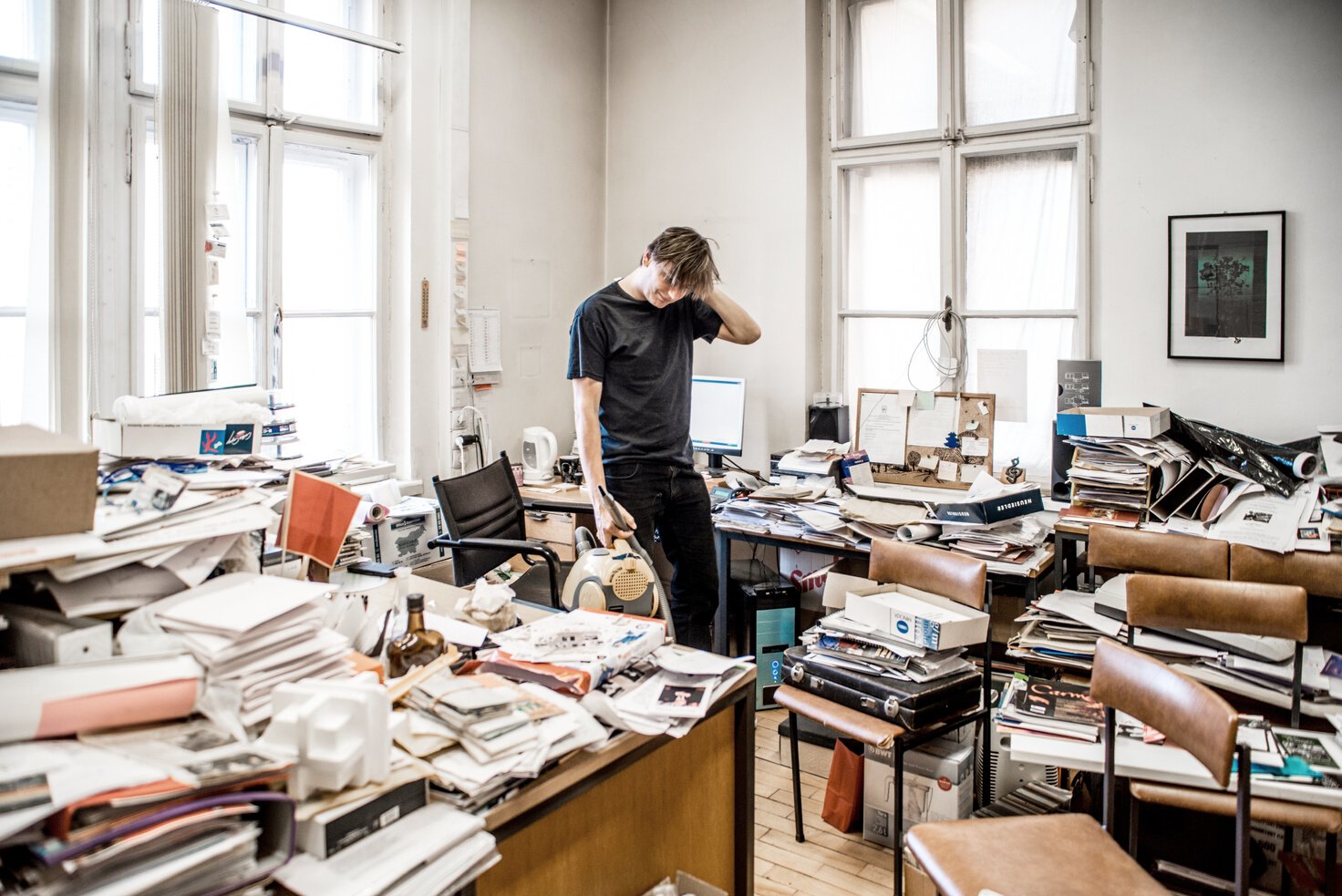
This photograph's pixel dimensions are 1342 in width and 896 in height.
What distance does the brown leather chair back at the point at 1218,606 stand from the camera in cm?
231

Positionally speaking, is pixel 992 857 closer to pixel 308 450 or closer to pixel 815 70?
pixel 308 450

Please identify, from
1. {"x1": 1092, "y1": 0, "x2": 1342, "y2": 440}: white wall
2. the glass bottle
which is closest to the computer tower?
{"x1": 1092, "y1": 0, "x2": 1342, "y2": 440}: white wall

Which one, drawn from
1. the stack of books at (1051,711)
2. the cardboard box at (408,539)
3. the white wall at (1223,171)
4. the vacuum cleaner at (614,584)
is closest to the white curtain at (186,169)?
the cardboard box at (408,539)

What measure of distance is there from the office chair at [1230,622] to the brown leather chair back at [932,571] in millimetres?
429

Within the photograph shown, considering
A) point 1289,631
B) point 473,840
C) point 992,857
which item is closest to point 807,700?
point 992,857

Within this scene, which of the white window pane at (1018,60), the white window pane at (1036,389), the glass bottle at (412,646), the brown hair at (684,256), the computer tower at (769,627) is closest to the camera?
the glass bottle at (412,646)

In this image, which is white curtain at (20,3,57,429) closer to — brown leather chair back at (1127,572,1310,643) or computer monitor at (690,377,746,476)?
computer monitor at (690,377,746,476)

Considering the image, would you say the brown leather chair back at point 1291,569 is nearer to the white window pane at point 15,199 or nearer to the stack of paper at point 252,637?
the stack of paper at point 252,637

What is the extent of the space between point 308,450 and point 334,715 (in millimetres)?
2921

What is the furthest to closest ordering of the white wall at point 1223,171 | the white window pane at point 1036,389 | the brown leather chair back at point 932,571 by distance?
the white window pane at point 1036,389 < the white wall at point 1223,171 < the brown leather chair back at point 932,571

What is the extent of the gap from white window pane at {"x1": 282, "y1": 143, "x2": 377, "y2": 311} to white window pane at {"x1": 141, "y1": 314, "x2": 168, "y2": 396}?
1.99 feet

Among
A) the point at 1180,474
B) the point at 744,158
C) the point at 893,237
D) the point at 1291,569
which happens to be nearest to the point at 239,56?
the point at 744,158

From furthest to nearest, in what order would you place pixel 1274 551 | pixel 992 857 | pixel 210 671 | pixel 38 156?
pixel 38 156, pixel 1274 551, pixel 992 857, pixel 210 671

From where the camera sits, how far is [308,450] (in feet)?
13.6
